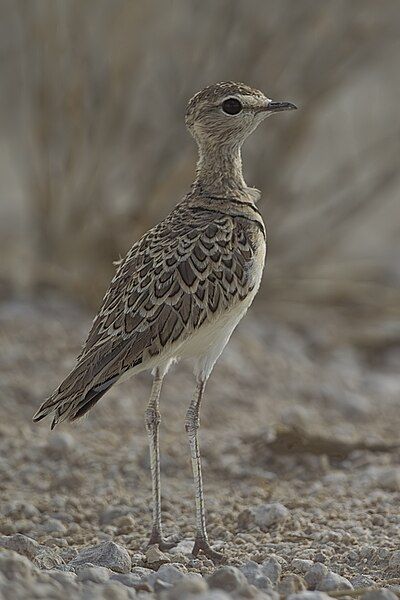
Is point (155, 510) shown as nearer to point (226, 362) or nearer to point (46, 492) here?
point (46, 492)

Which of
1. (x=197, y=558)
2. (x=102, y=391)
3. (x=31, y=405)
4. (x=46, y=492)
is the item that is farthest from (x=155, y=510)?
(x=31, y=405)

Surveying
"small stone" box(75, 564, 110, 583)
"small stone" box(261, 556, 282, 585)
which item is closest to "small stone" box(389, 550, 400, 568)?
"small stone" box(261, 556, 282, 585)

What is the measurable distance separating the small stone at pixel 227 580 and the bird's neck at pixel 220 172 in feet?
5.13

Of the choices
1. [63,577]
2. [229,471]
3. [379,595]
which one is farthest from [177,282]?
[229,471]

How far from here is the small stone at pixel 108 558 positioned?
3.65m

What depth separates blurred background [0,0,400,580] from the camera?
586 cm

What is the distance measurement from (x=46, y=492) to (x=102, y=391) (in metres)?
1.05

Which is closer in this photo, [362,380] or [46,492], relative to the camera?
[46,492]

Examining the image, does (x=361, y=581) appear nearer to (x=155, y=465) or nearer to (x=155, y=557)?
(x=155, y=557)

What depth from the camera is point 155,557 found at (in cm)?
382

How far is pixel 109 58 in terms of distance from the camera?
7.10 meters

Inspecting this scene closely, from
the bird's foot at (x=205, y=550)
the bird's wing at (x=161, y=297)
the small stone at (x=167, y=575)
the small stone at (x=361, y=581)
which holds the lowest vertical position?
the small stone at (x=167, y=575)

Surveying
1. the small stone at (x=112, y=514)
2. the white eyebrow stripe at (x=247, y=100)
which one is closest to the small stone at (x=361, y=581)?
the small stone at (x=112, y=514)

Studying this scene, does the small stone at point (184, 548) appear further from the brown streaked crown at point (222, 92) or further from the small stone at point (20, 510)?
the brown streaked crown at point (222, 92)
